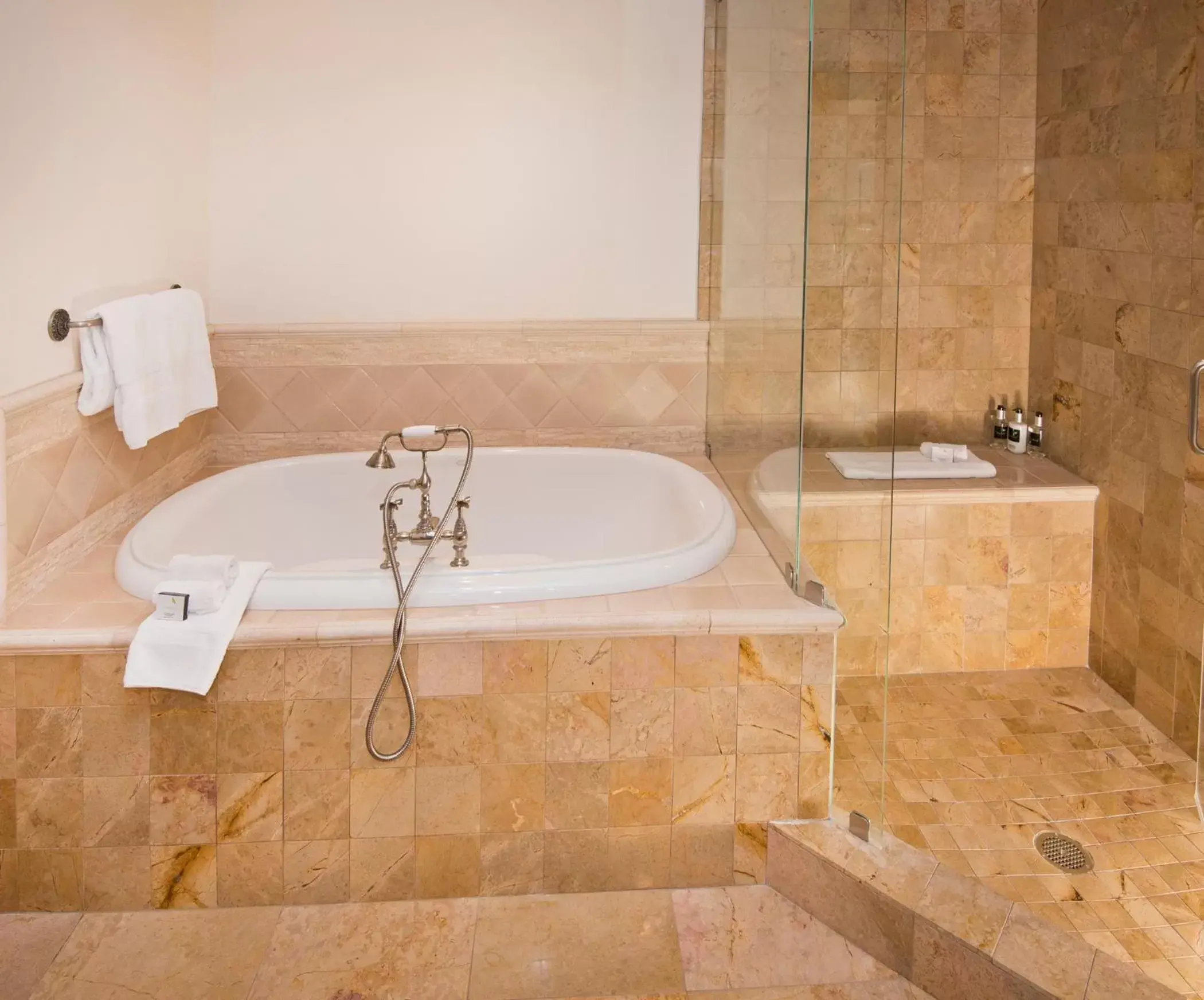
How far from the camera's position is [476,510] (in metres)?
3.43

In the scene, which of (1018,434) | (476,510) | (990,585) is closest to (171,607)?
(476,510)

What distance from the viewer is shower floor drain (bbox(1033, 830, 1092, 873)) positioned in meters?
2.25

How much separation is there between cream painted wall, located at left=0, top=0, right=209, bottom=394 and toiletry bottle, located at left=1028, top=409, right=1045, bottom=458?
2791 mm

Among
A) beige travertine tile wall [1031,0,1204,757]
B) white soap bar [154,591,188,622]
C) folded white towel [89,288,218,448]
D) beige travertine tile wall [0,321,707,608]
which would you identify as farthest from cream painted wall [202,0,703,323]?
white soap bar [154,591,188,622]

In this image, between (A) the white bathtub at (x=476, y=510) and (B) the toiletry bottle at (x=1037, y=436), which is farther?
(B) the toiletry bottle at (x=1037, y=436)

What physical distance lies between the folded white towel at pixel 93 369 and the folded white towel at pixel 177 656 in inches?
30.8

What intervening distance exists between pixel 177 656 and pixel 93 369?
911 millimetres

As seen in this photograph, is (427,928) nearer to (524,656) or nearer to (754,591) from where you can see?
(524,656)

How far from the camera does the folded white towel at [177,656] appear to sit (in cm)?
209

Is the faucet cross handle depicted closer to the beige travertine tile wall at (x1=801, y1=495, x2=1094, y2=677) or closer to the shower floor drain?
the beige travertine tile wall at (x1=801, y1=495, x2=1094, y2=677)

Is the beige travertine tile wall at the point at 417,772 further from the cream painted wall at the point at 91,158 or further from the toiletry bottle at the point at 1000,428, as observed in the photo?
the toiletry bottle at the point at 1000,428

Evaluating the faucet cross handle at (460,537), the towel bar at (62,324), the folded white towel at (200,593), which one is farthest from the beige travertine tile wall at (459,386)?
the folded white towel at (200,593)

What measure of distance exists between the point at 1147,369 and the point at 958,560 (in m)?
0.73

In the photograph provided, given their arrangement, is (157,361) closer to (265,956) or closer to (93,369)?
(93,369)
